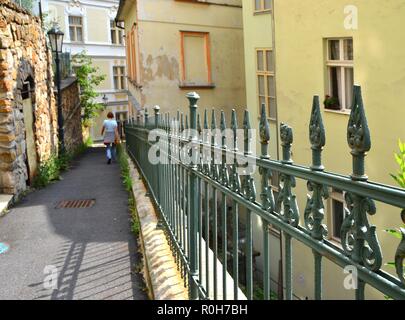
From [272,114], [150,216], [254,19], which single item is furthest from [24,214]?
[254,19]

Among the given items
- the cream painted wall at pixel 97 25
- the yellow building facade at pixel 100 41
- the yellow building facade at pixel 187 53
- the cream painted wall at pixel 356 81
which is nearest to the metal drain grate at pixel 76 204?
the cream painted wall at pixel 356 81

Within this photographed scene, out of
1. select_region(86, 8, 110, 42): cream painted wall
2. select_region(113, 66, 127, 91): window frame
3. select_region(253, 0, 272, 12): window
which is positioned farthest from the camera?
select_region(113, 66, 127, 91): window frame

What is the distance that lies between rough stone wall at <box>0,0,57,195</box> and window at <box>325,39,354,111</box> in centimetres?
622

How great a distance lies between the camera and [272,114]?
42.2 feet

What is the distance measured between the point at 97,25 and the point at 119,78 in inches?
159

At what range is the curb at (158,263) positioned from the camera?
326cm

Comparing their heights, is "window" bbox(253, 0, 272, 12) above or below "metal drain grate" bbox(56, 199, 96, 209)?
above

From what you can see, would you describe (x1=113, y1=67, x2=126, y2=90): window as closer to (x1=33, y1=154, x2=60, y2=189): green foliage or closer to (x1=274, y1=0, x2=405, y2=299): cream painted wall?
(x1=33, y1=154, x2=60, y2=189): green foliage

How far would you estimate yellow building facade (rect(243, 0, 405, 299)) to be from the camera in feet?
24.8

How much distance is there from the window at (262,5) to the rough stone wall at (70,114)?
7.12m

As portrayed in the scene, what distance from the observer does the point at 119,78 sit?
110 ft

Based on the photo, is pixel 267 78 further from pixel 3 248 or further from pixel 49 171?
pixel 3 248
